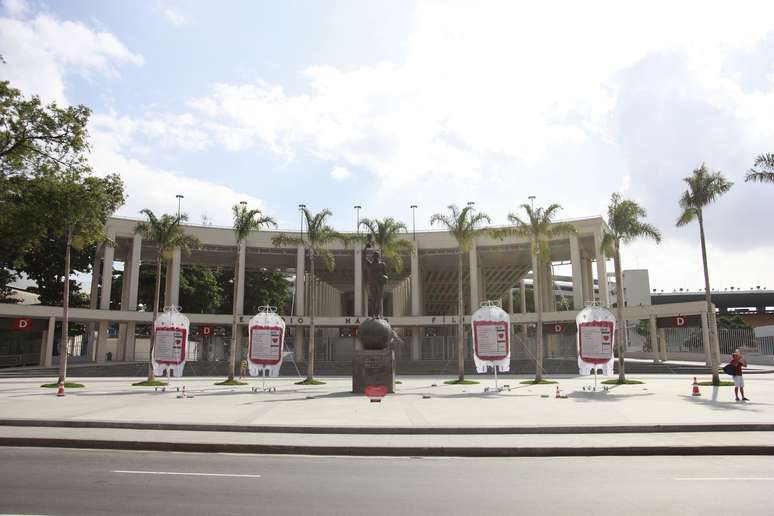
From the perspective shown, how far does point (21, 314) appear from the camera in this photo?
40281mm

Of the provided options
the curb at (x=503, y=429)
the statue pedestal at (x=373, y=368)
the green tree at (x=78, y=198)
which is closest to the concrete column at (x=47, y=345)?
the green tree at (x=78, y=198)

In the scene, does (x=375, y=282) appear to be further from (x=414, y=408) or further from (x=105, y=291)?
(x=105, y=291)

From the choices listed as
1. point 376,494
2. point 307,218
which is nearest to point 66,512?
point 376,494

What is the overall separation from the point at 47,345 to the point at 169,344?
2298 centimetres

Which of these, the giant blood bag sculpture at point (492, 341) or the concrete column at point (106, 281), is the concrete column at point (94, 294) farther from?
the giant blood bag sculpture at point (492, 341)

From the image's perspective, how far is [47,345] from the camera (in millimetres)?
42000

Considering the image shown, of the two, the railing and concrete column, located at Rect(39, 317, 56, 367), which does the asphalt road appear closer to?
concrete column, located at Rect(39, 317, 56, 367)

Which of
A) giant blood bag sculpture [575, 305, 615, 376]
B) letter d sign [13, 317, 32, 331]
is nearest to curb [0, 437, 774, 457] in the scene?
giant blood bag sculpture [575, 305, 615, 376]

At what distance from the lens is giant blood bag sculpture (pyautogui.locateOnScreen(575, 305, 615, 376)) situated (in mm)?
23609

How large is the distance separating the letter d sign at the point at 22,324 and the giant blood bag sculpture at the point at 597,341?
127ft

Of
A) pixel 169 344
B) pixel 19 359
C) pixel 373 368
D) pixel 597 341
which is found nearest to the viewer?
pixel 373 368

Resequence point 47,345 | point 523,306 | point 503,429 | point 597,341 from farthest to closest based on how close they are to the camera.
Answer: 1. point 523,306
2. point 47,345
3. point 597,341
4. point 503,429

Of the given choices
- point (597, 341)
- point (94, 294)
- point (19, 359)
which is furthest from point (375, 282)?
point (94, 294)

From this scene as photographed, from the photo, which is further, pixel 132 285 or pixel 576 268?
pixel 132 285
